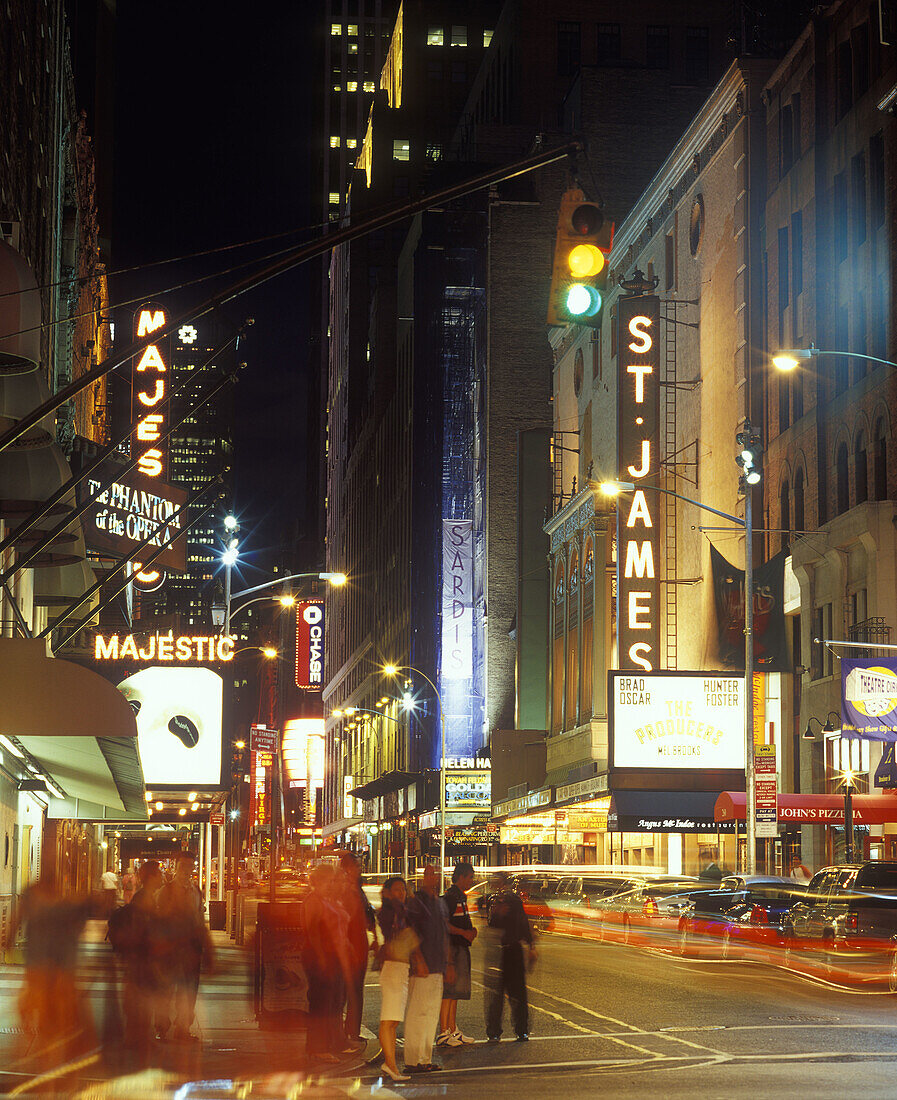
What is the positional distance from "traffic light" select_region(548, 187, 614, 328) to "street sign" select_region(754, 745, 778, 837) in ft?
85.1

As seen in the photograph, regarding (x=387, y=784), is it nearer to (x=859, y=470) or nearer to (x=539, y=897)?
(x=539, y=897)

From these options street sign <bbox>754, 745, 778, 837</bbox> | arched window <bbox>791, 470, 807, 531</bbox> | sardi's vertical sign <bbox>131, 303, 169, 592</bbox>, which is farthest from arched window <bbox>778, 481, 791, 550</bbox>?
sardi's vertical sign <bbox>131, 303, 169, 592</bbox>

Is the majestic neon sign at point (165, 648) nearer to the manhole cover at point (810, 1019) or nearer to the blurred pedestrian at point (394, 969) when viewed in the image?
the manhole cover at point (810, 1019)

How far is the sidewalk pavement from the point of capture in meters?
14.9

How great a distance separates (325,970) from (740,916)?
631 inches

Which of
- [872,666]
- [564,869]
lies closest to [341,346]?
[564,869]

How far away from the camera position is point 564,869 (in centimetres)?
4519

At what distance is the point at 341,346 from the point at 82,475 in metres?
152

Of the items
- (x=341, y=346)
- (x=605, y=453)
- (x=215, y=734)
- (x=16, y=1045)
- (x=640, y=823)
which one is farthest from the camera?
(x=341, y=346)

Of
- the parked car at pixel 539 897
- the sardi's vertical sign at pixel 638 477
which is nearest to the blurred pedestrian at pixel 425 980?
the parked car at pixel 539 897

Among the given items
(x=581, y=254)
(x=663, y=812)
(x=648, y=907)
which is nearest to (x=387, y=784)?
(x=663, y=812)

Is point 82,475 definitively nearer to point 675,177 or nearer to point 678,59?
point 675,177

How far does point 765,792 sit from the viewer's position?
3541 centimetres

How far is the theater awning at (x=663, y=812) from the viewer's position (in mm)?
44781
